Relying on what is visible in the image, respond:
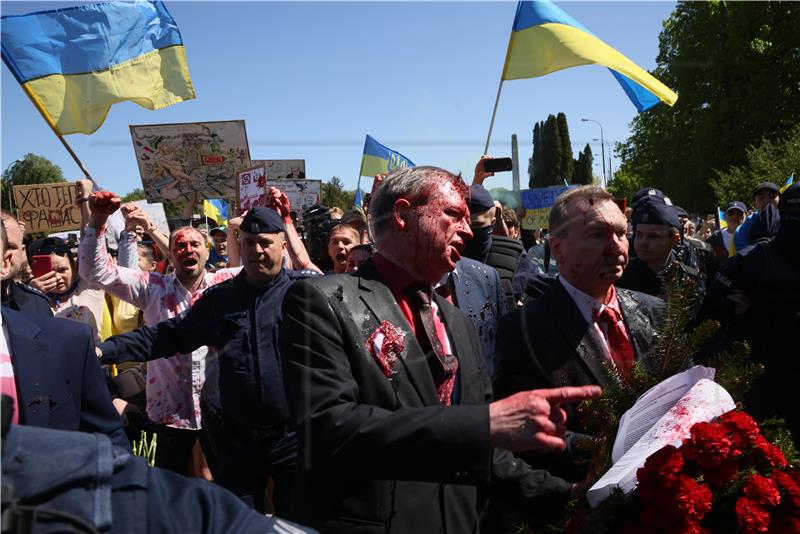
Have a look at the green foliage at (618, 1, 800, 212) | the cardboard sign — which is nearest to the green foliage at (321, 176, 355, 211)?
the green foliage at (618, 1, 800, 212)

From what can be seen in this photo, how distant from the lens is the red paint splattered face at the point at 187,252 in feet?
18.0

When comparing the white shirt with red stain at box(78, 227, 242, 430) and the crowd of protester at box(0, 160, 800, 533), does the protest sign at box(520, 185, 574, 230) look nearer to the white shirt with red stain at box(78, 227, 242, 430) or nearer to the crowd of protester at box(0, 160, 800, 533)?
the crowd of protester at box(0, 160, 800, 533)

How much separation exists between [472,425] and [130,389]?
12.9 feet

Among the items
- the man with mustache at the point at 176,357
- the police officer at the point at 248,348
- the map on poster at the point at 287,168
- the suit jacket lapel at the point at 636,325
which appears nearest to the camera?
the suit jacket lapel at the point at 636,325

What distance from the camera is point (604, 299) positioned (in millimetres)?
3225

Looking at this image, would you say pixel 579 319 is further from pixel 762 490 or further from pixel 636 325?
pixel 762 490

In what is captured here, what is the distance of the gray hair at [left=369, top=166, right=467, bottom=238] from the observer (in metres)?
2.46

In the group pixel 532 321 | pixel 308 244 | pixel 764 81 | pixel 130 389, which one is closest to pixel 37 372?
→ pixel 532 321

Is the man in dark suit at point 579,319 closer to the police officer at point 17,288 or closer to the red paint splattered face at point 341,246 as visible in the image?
the police officer at point 17,288

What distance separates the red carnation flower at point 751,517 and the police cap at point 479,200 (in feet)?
9.84

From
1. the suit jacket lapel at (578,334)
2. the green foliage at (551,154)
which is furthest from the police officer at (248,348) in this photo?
the green foliage at (551,154)

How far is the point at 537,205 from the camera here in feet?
39.7

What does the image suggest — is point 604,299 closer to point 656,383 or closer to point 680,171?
point 656,383

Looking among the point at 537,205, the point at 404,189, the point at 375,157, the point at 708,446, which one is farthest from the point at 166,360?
the point at 537,205
